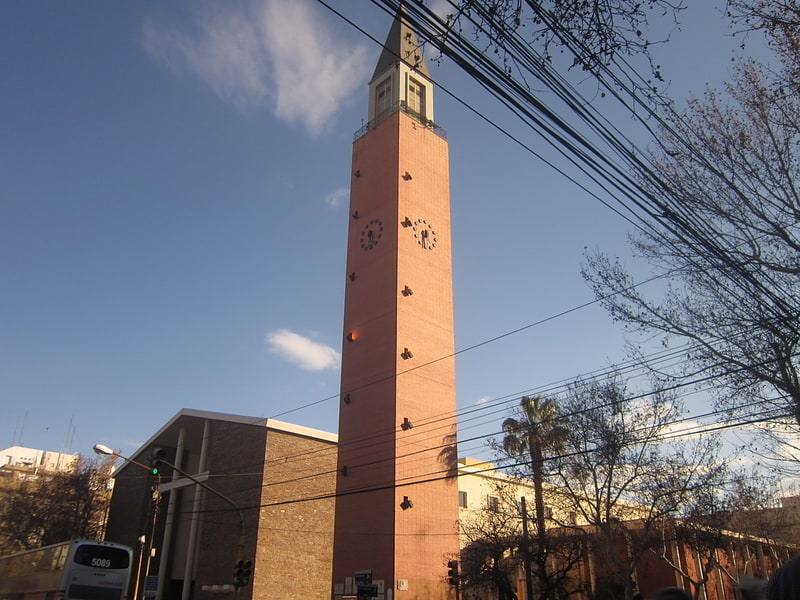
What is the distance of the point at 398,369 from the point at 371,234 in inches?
330

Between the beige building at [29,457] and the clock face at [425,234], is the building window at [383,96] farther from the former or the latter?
the beige building at [29,457]

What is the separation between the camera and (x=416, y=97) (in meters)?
39.2

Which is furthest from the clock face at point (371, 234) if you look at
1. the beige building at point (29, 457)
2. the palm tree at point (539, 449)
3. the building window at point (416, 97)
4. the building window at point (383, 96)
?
the beige building at point (29, 457)

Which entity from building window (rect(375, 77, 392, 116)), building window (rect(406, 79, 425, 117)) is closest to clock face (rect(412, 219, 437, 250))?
building window (rect(406, 79, 425, 117))

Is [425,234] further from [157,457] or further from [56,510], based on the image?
[56,510]

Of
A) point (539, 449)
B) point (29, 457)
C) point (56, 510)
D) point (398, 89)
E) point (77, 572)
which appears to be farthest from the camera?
point (29, 457)

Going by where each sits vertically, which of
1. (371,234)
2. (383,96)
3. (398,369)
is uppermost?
(383,96)

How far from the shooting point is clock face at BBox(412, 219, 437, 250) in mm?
34000

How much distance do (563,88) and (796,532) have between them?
39.5 metres

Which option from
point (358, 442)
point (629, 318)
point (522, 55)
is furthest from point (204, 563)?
point (522, 55)

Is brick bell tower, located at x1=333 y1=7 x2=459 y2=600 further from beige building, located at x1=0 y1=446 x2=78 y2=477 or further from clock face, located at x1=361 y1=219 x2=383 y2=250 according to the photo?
beige building, located at x1=0 y1=446 x2=78 y2=477

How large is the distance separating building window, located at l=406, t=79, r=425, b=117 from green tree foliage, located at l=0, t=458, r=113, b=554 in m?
35.7

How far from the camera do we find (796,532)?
36.8 m

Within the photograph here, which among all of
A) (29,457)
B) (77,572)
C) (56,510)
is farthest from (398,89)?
(29,457)
